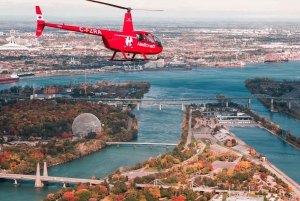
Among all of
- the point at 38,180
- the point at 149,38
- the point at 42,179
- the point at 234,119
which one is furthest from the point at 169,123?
the point at 149,38

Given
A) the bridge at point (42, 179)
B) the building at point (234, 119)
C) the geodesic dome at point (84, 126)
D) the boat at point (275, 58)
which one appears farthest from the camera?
the boat at point (275, 58)

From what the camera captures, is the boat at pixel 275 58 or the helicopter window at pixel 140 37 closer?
the helicopter window at pixel 140 37

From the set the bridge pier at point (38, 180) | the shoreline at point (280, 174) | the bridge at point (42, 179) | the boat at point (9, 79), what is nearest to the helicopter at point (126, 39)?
the bridge at point (42, 179)

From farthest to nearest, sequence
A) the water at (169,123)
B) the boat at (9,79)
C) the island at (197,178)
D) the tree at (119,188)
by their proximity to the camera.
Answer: the boat at (9,79), the water at (169,123), the tree at (119,188), the island at (197,178)

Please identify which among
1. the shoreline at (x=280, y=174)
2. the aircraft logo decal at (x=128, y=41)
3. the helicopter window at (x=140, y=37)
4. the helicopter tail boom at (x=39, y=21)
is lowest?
the shoreline at (x=280, y=174)

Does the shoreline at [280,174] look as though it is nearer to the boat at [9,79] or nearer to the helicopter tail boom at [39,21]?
the helicopter tail boom at [39,21]

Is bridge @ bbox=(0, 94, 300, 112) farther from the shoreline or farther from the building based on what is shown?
the shoreline

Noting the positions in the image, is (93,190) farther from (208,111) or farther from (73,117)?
(208,111)

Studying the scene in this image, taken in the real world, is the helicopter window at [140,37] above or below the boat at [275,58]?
above

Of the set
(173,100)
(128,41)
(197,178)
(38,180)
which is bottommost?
(38,180)

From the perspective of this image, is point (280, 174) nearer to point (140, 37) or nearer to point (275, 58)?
point (140, 37)
